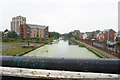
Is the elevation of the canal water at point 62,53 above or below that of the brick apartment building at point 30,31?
below

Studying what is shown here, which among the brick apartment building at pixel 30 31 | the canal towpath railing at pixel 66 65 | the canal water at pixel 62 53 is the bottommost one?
the canal water at pixel 62 53

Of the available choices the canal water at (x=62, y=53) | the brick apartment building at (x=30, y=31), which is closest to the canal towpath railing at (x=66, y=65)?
the canal water at (x=62, y=53)

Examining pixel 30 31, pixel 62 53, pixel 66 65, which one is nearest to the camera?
pixel 66 65

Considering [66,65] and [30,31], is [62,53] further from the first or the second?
[30,31]

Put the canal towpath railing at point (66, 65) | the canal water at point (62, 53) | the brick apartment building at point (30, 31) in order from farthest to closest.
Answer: the brick apartment building at point (30, 31)
the canal water at point (62, 53)
the canal towpath railing at point (66, 65)

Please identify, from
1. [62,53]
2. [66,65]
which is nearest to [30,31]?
[62,53]

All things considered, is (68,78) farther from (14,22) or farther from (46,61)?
(14,22)

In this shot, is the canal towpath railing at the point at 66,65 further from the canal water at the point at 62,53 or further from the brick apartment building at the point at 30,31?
the brick apartment building at the point at 30,31

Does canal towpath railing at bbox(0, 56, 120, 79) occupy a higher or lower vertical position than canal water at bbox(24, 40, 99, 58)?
higher

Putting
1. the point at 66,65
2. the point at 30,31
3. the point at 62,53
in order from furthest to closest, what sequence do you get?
the point at 30,31 < the point at 62,53 < the point at 66,65

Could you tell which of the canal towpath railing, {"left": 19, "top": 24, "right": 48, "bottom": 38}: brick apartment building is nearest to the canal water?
the canal towpath railing

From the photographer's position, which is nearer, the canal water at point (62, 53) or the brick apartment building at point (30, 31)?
the canal water at point (62, 53)

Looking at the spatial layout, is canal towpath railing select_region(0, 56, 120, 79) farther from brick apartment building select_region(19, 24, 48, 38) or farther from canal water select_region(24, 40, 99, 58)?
brick apartment building select_region(19, 24, 48, 38)

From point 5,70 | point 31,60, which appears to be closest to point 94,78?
point 31,60
